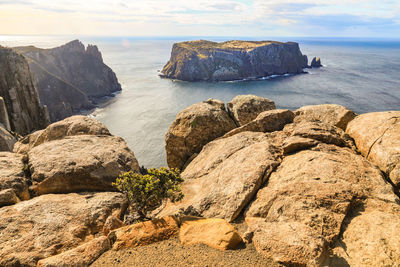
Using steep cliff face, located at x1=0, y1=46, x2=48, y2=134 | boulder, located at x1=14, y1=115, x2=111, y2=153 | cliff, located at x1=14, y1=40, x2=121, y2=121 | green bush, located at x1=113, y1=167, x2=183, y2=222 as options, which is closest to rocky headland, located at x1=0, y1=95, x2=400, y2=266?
green bush, located at x1=113, y1=167, x2=183, y2=222

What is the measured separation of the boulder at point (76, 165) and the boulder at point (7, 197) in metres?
1.68

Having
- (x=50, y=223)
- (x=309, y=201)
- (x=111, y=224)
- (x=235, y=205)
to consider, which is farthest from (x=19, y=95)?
(x=309, y=201)

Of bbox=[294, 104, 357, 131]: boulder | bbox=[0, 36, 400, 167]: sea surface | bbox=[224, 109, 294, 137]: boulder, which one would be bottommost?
bbox=[0, 36, 400, 167]: sea surface

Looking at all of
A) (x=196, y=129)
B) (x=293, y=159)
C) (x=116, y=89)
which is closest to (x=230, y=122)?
(x=196, y=129)

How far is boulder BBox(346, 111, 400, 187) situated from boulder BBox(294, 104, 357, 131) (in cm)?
191

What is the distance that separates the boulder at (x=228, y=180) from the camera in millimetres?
14312

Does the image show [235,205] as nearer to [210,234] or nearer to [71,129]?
[210,234]

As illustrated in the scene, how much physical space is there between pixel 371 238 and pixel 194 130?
2039 centimetres

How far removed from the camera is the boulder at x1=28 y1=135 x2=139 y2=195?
17.4 meters

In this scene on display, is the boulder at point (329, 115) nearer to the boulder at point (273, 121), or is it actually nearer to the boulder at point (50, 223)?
the boulder at point (273, 121)

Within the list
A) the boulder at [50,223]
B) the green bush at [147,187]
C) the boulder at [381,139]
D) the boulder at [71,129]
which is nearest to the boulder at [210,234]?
the green bush at [147,187]

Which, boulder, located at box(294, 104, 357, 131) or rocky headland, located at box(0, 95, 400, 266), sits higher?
boulder, located at box(294, 104, 357, 131)

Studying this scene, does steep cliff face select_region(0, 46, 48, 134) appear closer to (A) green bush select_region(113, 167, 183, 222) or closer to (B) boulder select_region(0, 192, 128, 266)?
(B) boulder select_region(0, 192, 128, 266)

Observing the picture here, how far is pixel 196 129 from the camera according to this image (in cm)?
2809
